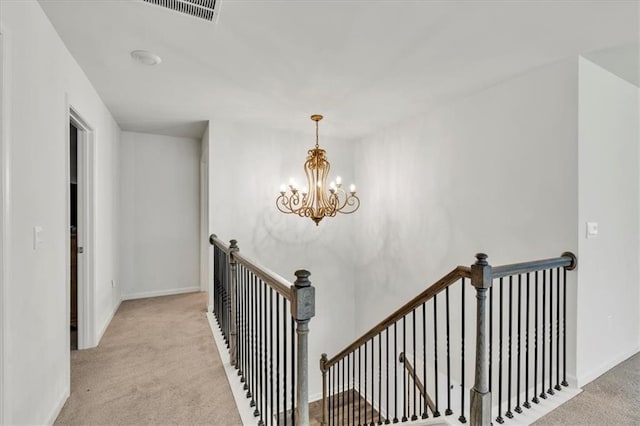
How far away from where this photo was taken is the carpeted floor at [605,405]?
6.22ft

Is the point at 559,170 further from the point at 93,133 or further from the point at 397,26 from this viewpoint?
the point at 93,133

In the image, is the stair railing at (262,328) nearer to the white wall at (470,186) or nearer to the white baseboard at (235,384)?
Answer: the white baseboard at (235,384)

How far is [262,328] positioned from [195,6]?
2.11 metres

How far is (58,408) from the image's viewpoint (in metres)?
1.98

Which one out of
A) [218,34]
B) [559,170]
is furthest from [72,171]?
[559,170]

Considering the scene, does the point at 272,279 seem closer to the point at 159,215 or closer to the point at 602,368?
the point at 602,368

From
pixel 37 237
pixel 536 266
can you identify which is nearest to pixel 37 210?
pixel 37 237

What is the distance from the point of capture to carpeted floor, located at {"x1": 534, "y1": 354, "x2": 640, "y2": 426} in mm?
1896

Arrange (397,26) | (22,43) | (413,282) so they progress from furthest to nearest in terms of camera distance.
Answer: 1. (413,282)
2. (397,26)
3. (22,43)

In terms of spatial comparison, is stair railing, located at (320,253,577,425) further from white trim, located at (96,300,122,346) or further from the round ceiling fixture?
the round ceiling fixture

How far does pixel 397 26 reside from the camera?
1.94m

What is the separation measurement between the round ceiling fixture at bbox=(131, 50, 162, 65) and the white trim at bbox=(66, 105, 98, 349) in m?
0.90

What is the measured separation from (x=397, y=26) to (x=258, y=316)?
1977 millimetres

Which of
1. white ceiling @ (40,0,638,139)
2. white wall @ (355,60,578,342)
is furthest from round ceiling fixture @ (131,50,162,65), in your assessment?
white wall @ (355,60,578,342)
